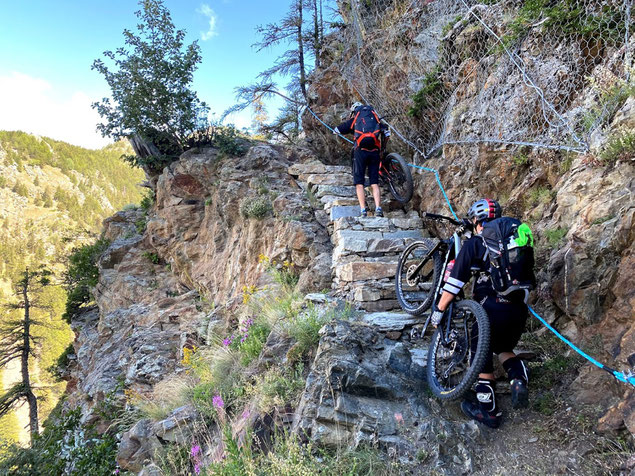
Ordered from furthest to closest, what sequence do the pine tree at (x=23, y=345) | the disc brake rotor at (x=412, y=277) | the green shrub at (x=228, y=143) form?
the pine tree at (x=23, y=345), the green shrub at (x=228, y=143), the disc brake rotor at (x=412, y=277)

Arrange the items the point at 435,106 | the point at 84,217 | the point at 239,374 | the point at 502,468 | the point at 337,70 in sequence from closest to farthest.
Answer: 1. the point at 502,468
2. the point at 239,374
3. the point at 435,106
4. the point at 337,70
5. the point at 84,217

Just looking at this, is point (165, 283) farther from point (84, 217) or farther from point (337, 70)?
point (84, 217)

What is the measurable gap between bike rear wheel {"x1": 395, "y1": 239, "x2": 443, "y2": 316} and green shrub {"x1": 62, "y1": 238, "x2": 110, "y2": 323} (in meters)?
A: 13.9

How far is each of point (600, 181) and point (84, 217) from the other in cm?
15332

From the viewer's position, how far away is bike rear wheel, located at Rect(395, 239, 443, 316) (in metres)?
5.78

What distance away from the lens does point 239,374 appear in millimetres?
5281

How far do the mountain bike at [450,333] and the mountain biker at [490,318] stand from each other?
0.36 feet

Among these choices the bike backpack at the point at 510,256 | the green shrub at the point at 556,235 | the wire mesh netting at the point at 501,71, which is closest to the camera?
the bike backpack at the point at 510,256

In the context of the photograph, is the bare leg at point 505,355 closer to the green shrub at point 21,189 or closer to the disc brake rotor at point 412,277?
the disc brake rotor at point 412,277

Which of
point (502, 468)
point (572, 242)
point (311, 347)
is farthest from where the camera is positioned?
point (311, 347)

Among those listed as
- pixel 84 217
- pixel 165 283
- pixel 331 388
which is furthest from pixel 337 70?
pixel 84 217

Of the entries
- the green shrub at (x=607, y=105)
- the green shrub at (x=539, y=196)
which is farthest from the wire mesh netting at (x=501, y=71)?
the green shrub at (x=539, y=196)

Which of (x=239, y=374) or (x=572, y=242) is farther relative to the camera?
(x=239, y=374)

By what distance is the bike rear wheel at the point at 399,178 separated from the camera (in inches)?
324
